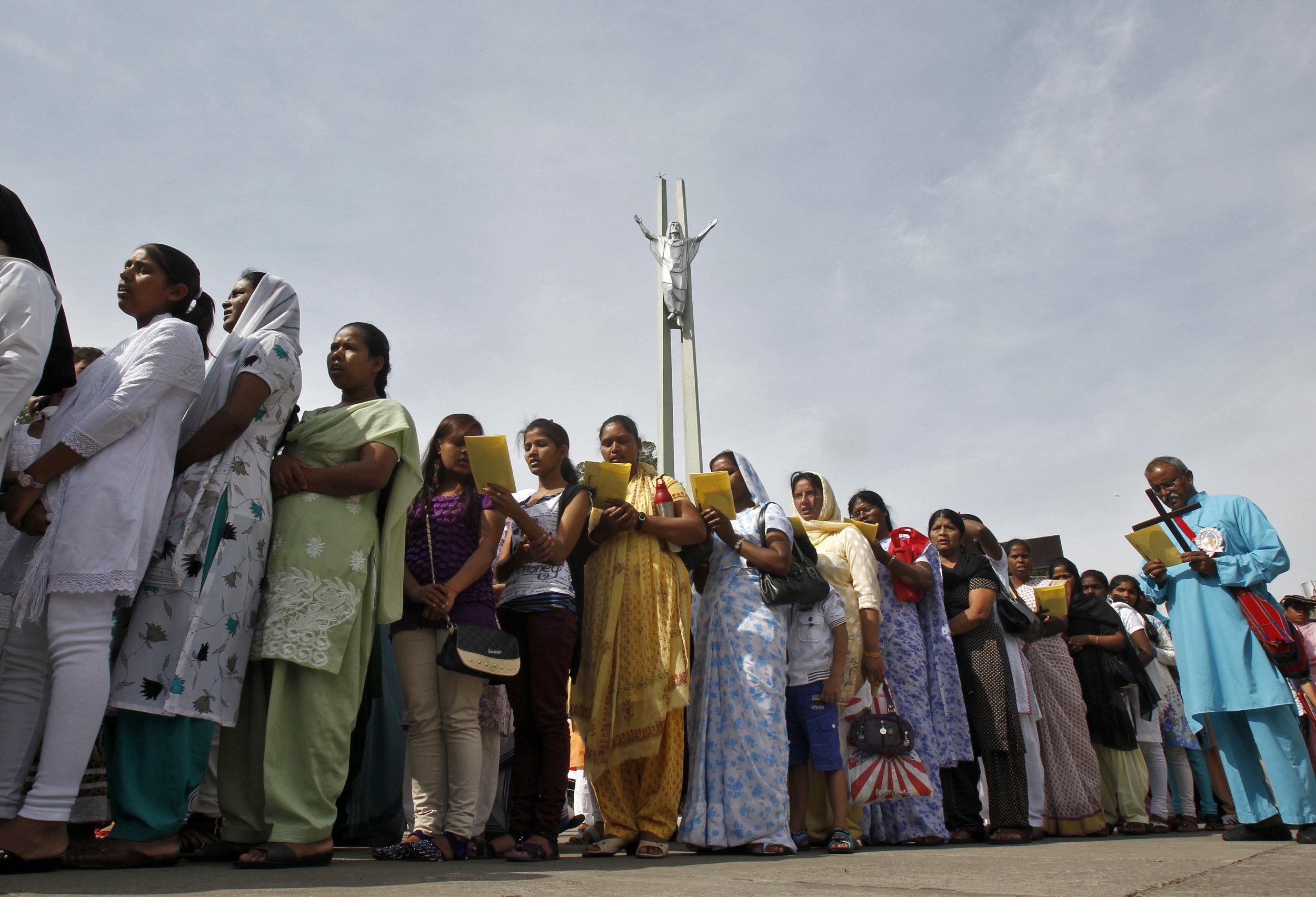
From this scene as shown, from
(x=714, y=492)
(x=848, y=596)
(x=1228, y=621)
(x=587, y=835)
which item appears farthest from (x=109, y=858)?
(x=1228, y=621)

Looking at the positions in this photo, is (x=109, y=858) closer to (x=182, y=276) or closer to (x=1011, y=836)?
(x=182, y=276)

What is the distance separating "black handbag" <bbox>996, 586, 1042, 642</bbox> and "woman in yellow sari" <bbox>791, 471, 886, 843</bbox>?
0.87 metres

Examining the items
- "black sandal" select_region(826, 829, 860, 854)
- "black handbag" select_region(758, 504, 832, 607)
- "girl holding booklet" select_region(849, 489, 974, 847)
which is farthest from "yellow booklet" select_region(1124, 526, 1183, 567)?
"black sandal" select_region(826, 829, 860, 854)

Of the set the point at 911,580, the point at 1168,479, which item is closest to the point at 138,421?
the point at 911,580

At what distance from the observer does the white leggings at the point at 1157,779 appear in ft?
20.5

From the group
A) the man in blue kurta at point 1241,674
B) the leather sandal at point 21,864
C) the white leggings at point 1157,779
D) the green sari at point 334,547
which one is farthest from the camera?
the white leggings at point 1157,779

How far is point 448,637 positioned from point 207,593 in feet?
2.65

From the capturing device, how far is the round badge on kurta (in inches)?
172

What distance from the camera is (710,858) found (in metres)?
3.30

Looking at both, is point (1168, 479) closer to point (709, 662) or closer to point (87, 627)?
point (709, 662)

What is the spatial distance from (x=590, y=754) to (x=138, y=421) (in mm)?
2015

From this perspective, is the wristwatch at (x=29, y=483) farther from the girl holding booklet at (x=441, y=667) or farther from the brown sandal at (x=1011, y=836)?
the brown sandal at (x=1011, y=836)

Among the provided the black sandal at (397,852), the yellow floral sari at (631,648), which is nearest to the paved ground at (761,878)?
the black sandal at (397,852)

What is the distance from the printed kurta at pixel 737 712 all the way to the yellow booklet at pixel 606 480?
76cm
